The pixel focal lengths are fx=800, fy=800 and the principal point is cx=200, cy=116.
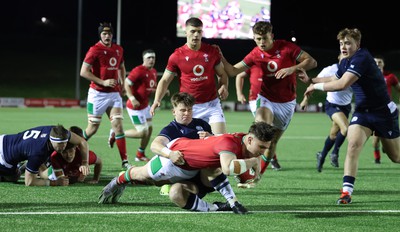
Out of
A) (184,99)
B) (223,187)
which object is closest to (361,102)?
(184,99)

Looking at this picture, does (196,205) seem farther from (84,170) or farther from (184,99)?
(84,170)

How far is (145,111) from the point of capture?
16.2 m

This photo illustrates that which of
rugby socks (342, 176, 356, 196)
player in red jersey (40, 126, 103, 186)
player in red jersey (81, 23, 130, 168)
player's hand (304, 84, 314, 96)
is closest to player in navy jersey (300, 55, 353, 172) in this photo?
player in red jersey (81, 23, 130, 168)

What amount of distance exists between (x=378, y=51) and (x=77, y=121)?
37358 mm

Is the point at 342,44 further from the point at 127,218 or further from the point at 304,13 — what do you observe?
the point at 304,13

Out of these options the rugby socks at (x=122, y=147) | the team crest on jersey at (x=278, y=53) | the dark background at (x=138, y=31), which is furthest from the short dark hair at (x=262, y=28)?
the dark background at (x=138, y=31)

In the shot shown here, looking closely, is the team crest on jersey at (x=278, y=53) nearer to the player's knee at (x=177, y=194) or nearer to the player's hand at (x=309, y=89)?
the player's hand at (x=309, y=89)

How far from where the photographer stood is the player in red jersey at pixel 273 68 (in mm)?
11055

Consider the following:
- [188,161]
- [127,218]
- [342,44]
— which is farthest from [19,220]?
[342,44]

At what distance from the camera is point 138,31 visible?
213 feet

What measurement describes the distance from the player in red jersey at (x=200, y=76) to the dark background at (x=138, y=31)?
37529 mm

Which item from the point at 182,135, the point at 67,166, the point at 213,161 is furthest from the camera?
the point at 67,166

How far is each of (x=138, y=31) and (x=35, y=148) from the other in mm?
55767

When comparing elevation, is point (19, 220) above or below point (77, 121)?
above
